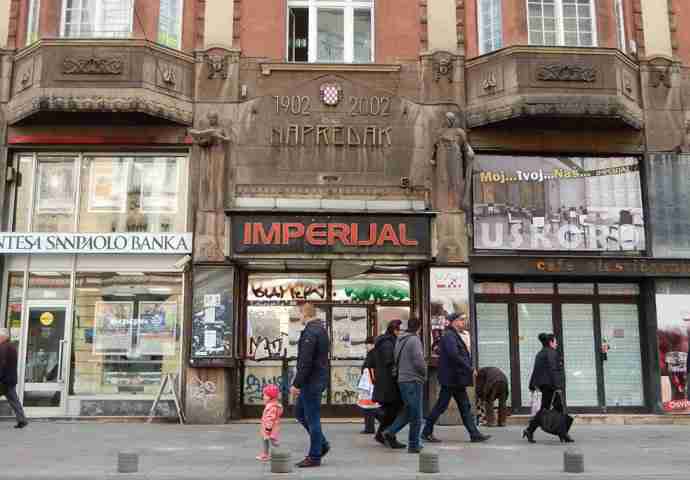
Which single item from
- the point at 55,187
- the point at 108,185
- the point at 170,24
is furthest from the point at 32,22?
the point at 108,185

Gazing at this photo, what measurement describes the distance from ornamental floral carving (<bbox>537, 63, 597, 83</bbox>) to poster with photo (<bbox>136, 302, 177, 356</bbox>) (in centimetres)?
861

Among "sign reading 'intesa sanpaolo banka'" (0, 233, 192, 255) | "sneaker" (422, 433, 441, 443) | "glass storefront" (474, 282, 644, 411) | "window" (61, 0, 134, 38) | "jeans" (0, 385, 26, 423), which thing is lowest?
"sneaker" (422, 433, 441, 443)

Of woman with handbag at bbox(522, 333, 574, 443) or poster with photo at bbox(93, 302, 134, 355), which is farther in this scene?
poster with photo at bbox(93, 302, 134, 355)

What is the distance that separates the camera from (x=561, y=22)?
49.5 ft

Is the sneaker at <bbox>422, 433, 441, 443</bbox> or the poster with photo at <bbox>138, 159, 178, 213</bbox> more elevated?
the poster with photo at <bbox>138, 159, 178, 213</bbox>

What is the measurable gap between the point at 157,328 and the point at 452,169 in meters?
6.61

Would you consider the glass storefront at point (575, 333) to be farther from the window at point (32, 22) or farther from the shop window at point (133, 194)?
the window at point (32, 22)

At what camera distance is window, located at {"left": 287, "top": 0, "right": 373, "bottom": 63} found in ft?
50.3

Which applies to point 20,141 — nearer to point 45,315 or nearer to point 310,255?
point 45,315

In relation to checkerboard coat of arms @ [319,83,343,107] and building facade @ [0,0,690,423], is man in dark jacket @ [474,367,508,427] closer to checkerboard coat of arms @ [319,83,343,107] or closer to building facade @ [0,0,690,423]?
building facade @ [0,0,690,423]

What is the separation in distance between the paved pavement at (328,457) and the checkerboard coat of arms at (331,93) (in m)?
6.40

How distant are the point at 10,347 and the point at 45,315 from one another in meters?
1.74

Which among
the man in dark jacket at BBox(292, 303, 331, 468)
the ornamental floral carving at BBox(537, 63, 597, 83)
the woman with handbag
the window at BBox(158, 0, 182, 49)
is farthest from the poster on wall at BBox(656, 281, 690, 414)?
the window at BBox(158, 0, 182, 49)

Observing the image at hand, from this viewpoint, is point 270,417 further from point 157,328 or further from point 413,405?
point 157,328
